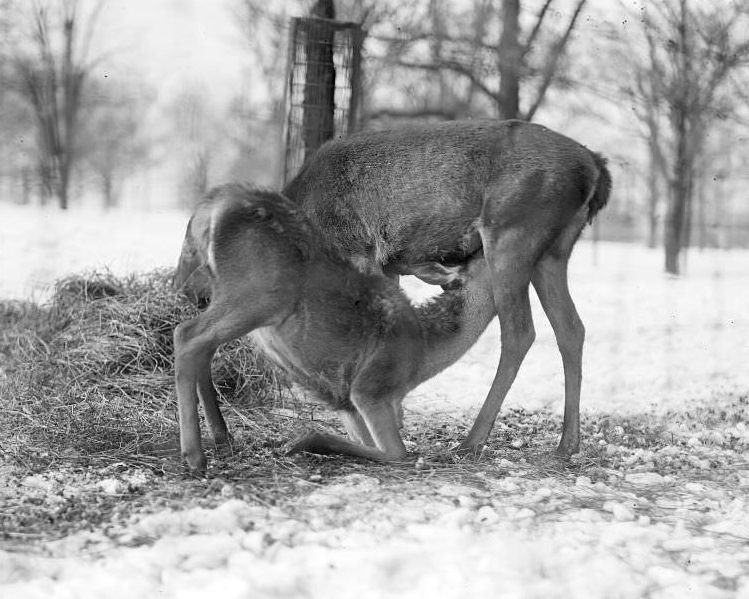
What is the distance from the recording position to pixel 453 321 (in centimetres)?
513

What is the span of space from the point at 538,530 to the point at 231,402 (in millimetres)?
2939

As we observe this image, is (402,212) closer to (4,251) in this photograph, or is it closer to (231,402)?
(231,402)

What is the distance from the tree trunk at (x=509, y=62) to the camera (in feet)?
42.8

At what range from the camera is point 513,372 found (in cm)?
537

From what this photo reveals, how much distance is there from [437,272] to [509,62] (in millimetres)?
8454

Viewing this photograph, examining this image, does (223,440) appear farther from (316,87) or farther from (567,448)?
(316,87)

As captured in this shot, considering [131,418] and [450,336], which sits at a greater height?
[450,336]

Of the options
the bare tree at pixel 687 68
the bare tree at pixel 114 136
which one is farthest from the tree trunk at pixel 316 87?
the bare tree at pixel 114 136

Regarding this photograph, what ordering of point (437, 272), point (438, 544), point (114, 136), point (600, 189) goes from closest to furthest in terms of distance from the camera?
point (438, 544) < point (437, 272) < point (600, 189) < point (114, 136)

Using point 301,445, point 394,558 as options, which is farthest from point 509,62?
point 394,558

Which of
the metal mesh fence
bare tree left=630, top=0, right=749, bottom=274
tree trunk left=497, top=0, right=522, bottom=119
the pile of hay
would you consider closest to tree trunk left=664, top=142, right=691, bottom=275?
bare tree left=630, top=0, right=749, bottom=274

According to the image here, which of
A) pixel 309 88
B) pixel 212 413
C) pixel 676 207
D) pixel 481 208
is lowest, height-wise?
pixel 212 413

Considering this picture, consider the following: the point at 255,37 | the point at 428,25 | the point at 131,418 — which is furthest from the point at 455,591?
the point at 255,37

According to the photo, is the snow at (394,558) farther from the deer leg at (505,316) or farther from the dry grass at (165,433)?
the deer leg at (505,316)
